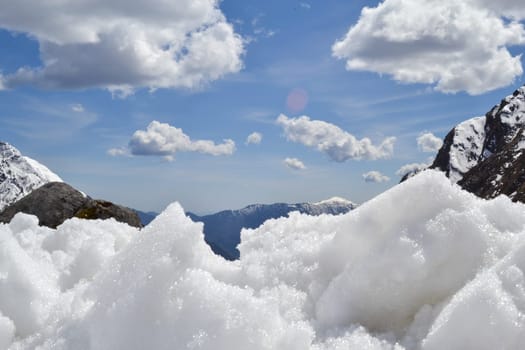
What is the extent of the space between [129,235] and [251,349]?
4.15 m

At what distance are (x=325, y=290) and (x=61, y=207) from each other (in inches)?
1252

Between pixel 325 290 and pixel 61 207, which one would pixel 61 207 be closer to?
pixel 61 207

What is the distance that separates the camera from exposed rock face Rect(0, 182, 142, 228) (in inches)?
1291

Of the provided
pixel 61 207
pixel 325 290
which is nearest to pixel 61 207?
pixel 61 207

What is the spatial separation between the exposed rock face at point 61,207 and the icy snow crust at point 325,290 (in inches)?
1089

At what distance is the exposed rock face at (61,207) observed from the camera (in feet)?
108

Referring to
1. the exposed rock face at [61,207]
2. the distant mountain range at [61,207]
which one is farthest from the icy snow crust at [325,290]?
A: the distant mountain range at [61,207]

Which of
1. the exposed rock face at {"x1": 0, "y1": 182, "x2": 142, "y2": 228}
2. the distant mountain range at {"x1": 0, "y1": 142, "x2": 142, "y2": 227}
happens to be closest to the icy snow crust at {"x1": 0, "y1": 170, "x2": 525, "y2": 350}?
the exposed rock face at {"x1": 0, "y1": 182, "x2": 142, "y2": 228}

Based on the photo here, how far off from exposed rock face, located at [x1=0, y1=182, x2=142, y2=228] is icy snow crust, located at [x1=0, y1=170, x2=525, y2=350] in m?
27.7

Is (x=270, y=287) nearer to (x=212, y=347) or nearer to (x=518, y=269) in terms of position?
(x=212, y=347)

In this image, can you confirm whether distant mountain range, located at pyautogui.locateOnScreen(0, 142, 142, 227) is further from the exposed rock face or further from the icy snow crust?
the icy snow crust

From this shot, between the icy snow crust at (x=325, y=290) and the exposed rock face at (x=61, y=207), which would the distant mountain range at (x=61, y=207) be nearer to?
the exposed rock face at (x=61, y=207)

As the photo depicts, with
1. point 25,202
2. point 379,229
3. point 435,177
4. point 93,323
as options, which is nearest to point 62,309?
point 93,323

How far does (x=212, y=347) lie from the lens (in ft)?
14.0
